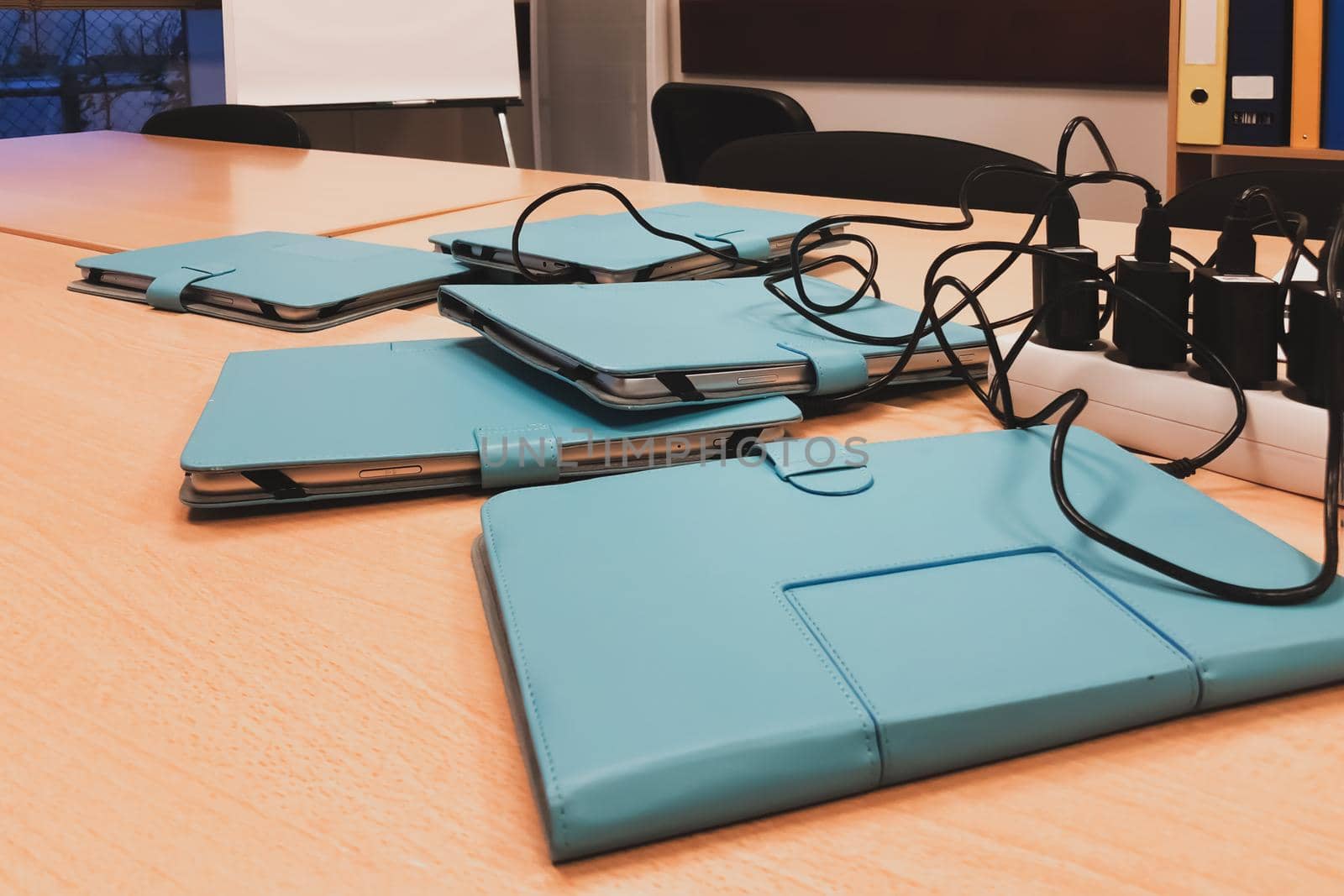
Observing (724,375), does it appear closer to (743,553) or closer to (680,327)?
(680,327)

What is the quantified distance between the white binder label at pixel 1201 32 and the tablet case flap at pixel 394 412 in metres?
1.84

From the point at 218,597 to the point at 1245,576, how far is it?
403mm

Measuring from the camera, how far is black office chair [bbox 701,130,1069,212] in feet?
4.81

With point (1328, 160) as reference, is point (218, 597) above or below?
below

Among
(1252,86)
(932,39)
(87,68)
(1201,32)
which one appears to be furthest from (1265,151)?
(87,68)

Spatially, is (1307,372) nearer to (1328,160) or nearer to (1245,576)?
(1245,576)

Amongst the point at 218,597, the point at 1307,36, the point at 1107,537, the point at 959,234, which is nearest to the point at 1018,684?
the point at 1107,537

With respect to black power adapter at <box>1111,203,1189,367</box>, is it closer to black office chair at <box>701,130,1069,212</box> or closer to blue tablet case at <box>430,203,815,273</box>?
blue tablet case at <box>430,203,815,273</box>

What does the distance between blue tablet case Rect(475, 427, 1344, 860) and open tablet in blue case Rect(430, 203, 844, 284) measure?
467 mm

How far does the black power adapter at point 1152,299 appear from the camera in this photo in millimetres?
588

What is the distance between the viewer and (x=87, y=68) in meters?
3.49

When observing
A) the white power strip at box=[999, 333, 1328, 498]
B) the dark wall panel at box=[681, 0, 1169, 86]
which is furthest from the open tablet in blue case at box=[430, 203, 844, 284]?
the dark wall panel at box=[681, 0, 1169, 86]

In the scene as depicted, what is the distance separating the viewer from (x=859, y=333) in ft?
2.33

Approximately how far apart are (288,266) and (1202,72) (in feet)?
5.87
